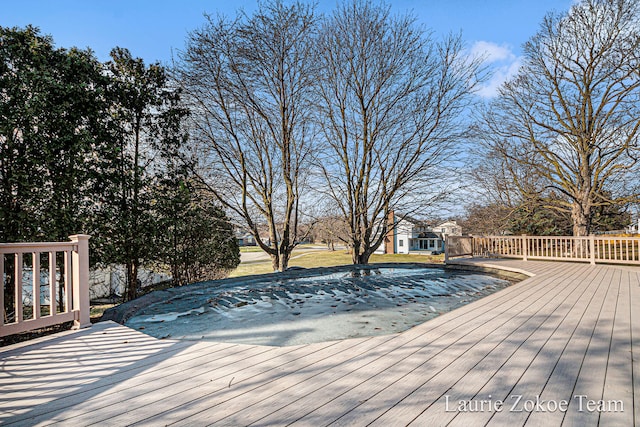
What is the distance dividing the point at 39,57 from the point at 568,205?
Result: 1380cm

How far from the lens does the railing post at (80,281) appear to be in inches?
111

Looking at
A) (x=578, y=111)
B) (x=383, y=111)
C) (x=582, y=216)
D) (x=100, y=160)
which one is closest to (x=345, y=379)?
(x=100, y=160)

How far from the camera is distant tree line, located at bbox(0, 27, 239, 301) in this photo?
439cm

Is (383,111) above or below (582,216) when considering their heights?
above

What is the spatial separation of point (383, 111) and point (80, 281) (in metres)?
7.49

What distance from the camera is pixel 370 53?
26.0 feet

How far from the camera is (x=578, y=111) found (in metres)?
9.97

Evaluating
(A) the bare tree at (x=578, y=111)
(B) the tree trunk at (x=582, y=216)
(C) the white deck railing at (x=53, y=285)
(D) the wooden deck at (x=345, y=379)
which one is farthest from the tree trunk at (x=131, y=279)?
(B) the tree trunk at (x=582, y=216)

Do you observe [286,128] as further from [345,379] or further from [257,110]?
[345,379]

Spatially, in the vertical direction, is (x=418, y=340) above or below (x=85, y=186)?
below

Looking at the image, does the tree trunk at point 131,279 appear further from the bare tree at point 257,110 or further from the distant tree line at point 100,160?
the bare tree at point 257,110

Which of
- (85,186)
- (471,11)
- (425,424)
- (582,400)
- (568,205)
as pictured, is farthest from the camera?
(568,205)

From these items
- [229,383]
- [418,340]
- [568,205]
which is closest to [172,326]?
[229,383]

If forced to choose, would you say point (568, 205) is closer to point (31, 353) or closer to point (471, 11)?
point (471, 11)
